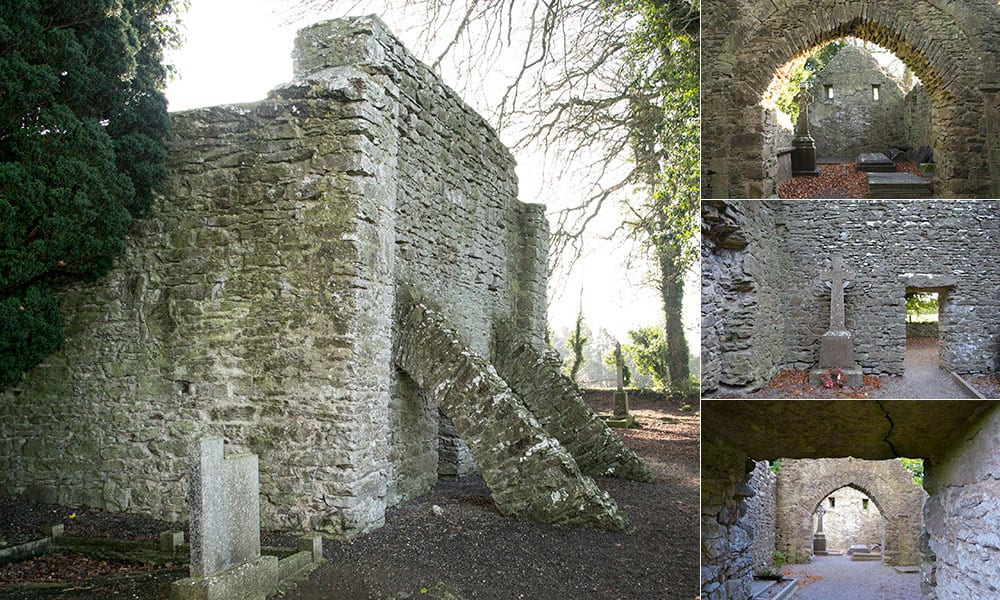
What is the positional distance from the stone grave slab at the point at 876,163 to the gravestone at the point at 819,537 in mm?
15062

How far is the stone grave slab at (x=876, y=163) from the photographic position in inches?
80.7

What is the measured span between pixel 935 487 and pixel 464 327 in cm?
619

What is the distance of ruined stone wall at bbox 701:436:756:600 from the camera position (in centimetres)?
280

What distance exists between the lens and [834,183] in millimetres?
2141

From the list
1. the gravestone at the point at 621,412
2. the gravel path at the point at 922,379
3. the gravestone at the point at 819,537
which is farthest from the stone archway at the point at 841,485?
the gravel path at the point at 922,379

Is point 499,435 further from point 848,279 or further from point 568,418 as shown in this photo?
point 848,279

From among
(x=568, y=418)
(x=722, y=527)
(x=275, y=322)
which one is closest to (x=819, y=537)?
(x=568, y=418)

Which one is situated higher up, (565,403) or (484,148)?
(484,148)

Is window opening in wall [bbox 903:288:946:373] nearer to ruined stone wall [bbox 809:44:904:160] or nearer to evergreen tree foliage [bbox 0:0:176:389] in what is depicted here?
ruined stone wall [bbox 809:44:904:160]

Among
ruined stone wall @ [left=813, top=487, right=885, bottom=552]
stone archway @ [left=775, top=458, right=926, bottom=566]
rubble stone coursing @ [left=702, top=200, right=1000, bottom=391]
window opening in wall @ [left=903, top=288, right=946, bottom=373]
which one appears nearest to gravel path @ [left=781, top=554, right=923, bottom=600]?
stone archway @ [left=775, top=458, right=926, bottom=566]

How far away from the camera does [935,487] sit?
2.68 m

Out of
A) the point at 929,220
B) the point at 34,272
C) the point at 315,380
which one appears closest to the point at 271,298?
the point at 315,380

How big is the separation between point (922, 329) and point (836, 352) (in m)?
0.28

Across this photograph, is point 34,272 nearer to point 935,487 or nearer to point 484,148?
point 484,148
